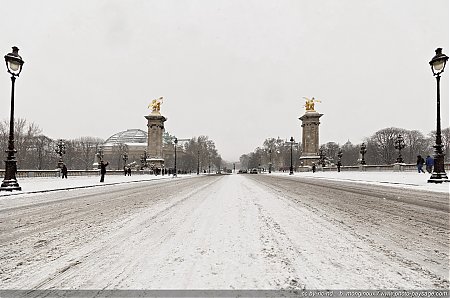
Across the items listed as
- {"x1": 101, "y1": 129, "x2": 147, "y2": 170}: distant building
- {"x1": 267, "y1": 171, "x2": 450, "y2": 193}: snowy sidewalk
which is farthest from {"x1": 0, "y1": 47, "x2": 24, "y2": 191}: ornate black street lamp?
{"x1": 101, "y1": 129, "x2": 147, "y2": 170}: distant building

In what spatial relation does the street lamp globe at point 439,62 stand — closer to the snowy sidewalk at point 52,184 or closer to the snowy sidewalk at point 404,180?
the snowy sidewalk at point 404,180

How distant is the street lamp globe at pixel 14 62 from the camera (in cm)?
1377

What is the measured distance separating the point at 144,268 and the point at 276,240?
6.12 ft

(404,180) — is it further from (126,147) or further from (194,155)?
(126,147)

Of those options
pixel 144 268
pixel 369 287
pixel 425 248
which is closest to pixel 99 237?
pixel 144 268

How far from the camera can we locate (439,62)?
1672 centimetres

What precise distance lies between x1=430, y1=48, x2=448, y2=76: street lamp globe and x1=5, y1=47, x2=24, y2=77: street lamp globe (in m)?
21.8

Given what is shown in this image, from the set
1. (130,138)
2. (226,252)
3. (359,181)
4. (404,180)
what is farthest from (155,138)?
(130,138)

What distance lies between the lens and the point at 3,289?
244cm

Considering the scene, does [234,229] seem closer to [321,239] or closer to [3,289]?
[321,239]

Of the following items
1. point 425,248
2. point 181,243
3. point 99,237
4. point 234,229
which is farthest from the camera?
point 234,229

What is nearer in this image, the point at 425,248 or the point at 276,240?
the point at 425,248

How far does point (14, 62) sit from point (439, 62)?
Answer: 22124mm

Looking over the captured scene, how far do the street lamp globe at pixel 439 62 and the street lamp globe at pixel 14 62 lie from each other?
71.7 ft
